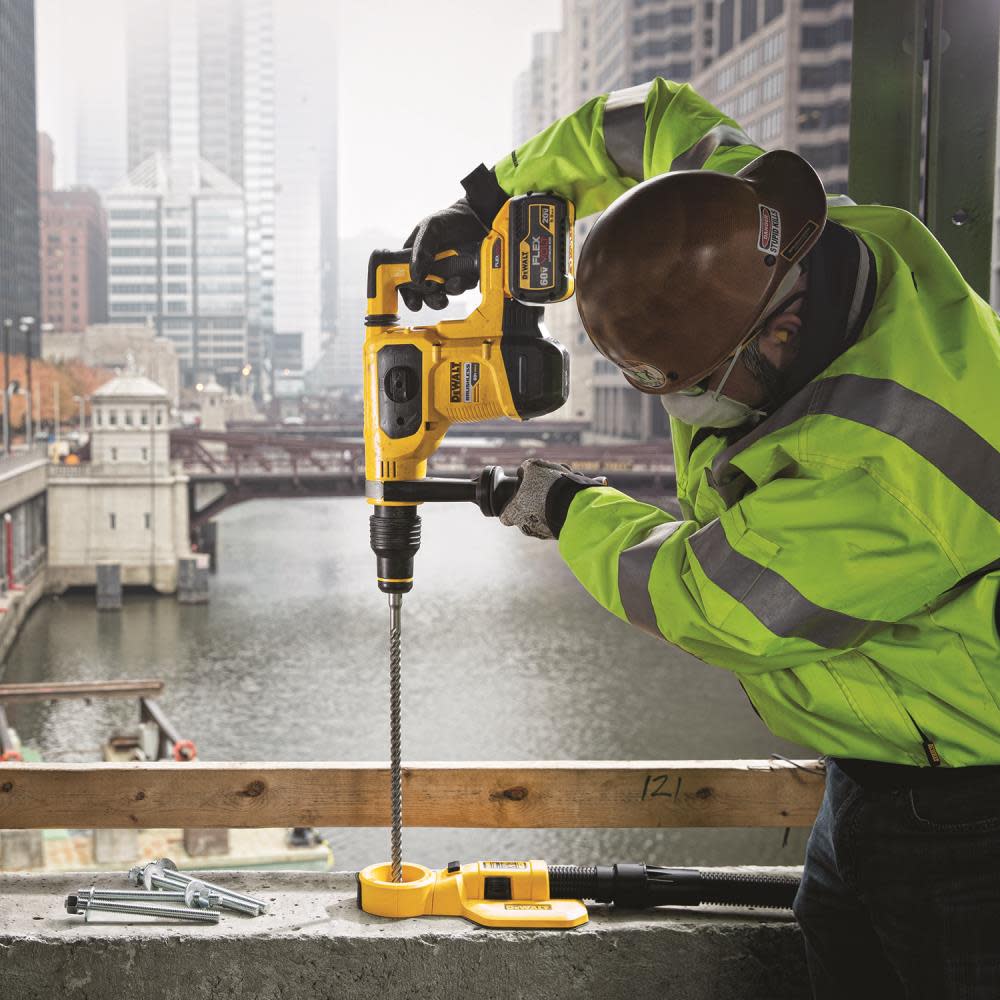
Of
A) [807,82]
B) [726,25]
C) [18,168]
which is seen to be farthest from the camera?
[18,168]

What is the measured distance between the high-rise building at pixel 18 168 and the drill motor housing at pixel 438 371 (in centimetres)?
6662

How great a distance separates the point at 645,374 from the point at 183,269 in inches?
4187

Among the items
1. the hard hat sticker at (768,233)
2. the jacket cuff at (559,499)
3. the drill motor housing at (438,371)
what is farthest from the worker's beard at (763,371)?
the drill motor housing at (438,371)

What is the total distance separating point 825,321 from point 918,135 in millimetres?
1177

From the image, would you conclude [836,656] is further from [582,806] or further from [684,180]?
[582,806]

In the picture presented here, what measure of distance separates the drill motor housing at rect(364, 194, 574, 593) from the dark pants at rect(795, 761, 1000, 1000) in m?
0.77

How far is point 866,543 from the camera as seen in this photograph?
119 centimetres

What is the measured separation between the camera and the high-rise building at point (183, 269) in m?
99.7

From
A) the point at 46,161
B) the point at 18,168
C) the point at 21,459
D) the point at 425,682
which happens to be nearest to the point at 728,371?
the point at 425,682

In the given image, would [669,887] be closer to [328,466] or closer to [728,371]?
[728,371]

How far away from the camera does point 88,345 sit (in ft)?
275

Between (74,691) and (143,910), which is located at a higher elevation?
(143,910)

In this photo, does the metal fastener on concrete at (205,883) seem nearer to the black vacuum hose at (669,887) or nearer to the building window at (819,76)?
the black vacuum hose at (669,887)

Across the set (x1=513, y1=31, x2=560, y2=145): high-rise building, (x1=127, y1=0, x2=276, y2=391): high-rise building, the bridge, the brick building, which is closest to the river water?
the bridge
